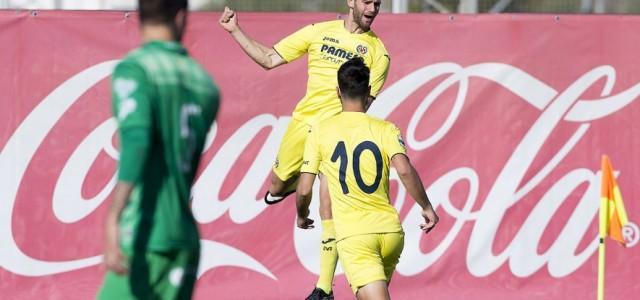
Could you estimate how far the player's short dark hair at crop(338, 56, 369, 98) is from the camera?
7.35 m

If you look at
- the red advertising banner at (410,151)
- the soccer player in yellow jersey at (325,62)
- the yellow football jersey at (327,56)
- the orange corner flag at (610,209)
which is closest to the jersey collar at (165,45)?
the soccer player in yellow jersey at (325,62)

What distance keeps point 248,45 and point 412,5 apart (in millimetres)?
3808

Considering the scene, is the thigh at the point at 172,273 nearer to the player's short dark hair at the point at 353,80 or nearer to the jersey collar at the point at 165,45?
the jersey collar at the point at 165,45

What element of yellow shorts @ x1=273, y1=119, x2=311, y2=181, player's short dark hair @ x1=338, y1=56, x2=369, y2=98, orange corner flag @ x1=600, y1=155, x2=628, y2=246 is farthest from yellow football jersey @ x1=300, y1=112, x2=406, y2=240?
orange corner flag @ x1=600, y1=155, x2=628, y2=246

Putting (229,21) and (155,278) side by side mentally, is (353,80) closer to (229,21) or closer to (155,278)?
(229,21)

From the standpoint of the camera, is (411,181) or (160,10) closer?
(160,10)

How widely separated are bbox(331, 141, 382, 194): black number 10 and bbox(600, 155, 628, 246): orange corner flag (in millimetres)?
2194

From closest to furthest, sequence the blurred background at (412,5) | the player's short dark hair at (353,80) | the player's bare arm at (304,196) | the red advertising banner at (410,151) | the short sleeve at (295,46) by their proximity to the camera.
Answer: the player's short dark hair at (353,80) < the player's bare arm at (304,196) < the short sleeve at (295,46) < the red advertising banner at (410,151) < the blurred background at (412,5)

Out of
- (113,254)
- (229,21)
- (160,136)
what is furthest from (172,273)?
(229,21)

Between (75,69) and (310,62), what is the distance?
2.45 metres

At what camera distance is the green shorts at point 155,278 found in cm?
455

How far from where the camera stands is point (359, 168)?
742 centimetres

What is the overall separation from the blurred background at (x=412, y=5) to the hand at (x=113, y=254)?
272 inches

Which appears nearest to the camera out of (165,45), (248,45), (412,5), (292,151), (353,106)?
(165,45)
